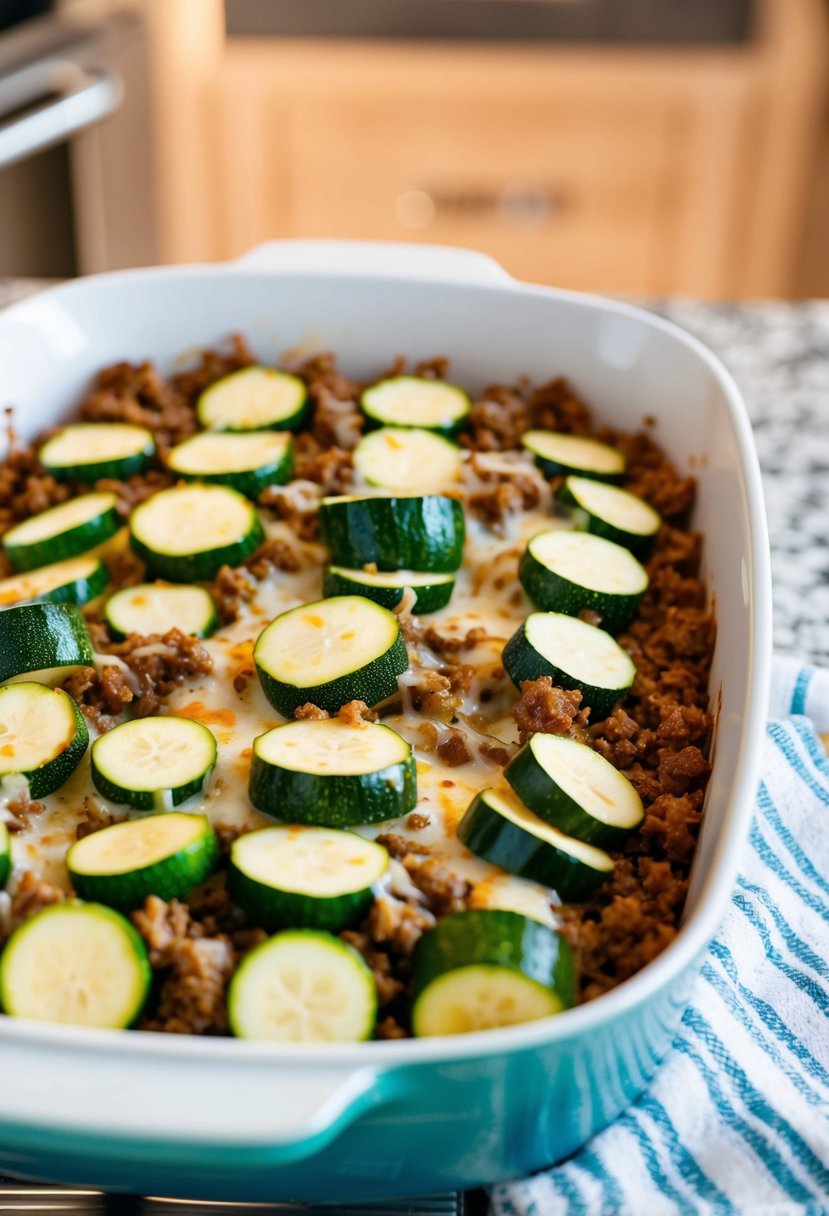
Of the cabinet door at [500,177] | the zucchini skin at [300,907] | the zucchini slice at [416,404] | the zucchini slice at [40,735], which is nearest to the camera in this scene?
the zucchini skin at [300,907]

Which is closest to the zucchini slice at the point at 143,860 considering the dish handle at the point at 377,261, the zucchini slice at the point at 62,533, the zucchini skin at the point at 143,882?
the zucchini skin at the point at 143,882

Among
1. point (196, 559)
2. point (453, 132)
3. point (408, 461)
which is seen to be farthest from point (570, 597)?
point (453, 132)

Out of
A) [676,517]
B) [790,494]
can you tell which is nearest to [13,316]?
[676,517]

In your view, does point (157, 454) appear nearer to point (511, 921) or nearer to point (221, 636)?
point (221, 636)

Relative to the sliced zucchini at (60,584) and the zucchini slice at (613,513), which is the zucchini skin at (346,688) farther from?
the zucchini slice at (613,513)

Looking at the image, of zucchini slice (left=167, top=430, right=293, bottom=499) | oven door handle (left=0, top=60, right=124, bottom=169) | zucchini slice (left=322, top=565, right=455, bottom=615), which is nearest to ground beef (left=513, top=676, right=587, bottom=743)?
zucchini slice (left=322, top=565, right=455, bottom=615)

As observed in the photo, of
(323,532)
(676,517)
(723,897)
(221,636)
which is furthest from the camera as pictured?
(676,517)

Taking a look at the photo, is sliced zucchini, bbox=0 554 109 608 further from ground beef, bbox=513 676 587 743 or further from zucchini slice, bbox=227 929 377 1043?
zucchini slice, bbox=227 929 377 1043
